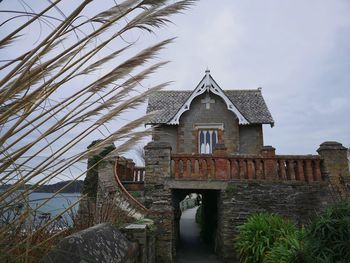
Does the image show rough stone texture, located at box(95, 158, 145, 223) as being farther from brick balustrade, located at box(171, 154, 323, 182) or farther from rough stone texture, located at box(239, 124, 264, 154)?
rough stone texture, located at box(239, 124, 264, 154)

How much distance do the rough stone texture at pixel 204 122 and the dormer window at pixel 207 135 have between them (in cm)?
19

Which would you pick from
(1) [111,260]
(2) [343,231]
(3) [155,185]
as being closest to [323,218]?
(2) [343,231]

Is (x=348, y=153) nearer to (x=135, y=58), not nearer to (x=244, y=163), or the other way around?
(x=244, y=163)

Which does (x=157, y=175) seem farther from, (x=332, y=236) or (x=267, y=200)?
(x=332, y=236)

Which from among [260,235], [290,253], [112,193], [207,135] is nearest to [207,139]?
[207,135]

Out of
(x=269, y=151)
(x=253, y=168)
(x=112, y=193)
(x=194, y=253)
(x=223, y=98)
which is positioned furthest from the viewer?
(x=223, y=98)

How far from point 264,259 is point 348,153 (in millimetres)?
4111

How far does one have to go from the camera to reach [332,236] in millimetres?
4254

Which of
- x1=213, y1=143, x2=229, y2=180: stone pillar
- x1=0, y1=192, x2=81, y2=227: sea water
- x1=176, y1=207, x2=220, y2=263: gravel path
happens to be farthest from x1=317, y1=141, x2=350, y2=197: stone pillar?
x1=0, y1=192, x2=81, y2=227: sea water

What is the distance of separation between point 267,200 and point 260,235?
61.5 inches

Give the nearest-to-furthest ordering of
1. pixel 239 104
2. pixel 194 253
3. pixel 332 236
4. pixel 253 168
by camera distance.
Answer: pixel 332 236, pixel 253 168, pixel 194 253, pixel 239 104

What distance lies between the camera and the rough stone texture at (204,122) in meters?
13.5

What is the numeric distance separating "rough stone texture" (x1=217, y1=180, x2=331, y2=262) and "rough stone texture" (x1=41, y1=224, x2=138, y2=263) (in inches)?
223

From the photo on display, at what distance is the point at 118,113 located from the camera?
82.3 inches
